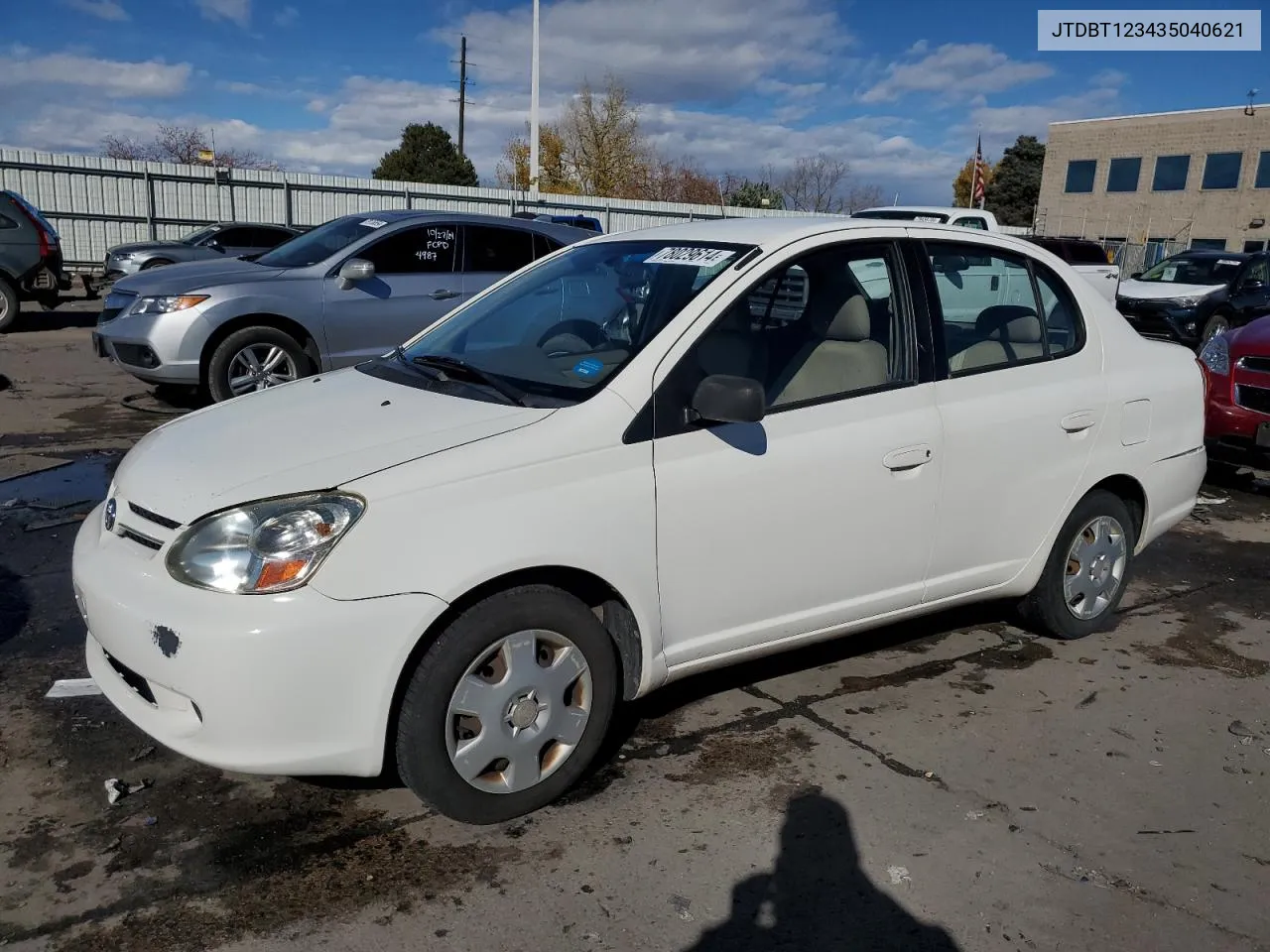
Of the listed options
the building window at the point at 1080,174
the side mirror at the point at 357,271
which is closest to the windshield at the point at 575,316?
the side mirror at the point at 357,271

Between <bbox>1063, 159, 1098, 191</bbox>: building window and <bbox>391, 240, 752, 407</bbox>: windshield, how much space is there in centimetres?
5289

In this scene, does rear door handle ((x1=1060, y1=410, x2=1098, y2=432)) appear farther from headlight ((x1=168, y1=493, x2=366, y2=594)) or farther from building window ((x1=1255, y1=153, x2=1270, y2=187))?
building window ((x1=1255, y1=153, x2=1270, y2=187))

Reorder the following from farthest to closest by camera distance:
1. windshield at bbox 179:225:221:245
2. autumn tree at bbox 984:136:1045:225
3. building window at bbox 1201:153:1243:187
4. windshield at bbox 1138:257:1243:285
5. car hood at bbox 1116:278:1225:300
Result: autumn tree at bbox 984:136:1045:225, building window at bbox 1201:153:1243:187, windshield at bbox 179:225:221:245, windshield at bbox 1138:257:1243:285, car hood at bbox 1116:278:1225:300

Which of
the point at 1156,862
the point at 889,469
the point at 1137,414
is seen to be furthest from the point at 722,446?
the point at 1137,414

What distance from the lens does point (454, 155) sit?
48.7 m

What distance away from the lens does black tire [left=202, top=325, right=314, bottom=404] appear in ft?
26.8

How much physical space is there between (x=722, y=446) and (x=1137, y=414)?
2.19 metres

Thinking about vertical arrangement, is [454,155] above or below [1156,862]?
above

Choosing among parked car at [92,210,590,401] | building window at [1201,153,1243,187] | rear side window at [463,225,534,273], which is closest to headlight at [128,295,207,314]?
parked car at [92,210,590,401]

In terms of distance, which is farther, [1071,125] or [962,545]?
[1071,125]

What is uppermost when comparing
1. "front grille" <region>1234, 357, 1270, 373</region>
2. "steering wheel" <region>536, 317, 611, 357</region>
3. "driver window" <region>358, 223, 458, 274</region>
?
"driver window" <region>358, 223, 458, 274</region>

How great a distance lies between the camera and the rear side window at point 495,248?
8.95 meters

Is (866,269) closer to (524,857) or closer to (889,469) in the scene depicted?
(889,469)

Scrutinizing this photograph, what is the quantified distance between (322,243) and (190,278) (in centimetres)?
108
